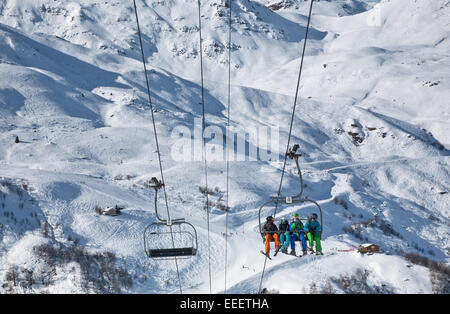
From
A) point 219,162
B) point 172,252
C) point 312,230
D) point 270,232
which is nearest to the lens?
point 172,252

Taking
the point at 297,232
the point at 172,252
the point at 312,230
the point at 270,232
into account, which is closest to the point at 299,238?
the point at 297,232

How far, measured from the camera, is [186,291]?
114ft

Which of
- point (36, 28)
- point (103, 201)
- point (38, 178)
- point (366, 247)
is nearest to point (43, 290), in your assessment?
point (103, 201)

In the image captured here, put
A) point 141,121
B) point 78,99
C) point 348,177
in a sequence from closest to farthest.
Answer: point 348,177 < point 141,121 < point 78,99

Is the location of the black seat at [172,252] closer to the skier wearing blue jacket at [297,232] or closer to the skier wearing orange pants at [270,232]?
the skier wearing orange pants at [270,232]

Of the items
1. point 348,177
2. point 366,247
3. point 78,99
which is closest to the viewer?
point 366,247

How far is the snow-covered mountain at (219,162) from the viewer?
122 feet

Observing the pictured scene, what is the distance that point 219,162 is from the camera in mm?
67312

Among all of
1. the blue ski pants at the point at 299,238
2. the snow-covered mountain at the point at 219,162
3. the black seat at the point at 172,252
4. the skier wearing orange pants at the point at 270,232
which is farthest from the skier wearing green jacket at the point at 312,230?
the snow-covered mountain at the point at 219,162

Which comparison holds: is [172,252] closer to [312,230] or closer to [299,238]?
[299,238]

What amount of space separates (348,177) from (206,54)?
105750mm

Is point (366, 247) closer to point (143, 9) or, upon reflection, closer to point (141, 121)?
point (141, 121)

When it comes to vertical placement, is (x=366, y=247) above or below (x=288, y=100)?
above

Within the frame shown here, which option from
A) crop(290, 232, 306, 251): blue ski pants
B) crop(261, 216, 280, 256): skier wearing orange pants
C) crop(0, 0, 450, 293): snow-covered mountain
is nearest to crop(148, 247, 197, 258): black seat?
crop(261, 216, 280, 256): skier wearing orange pants
